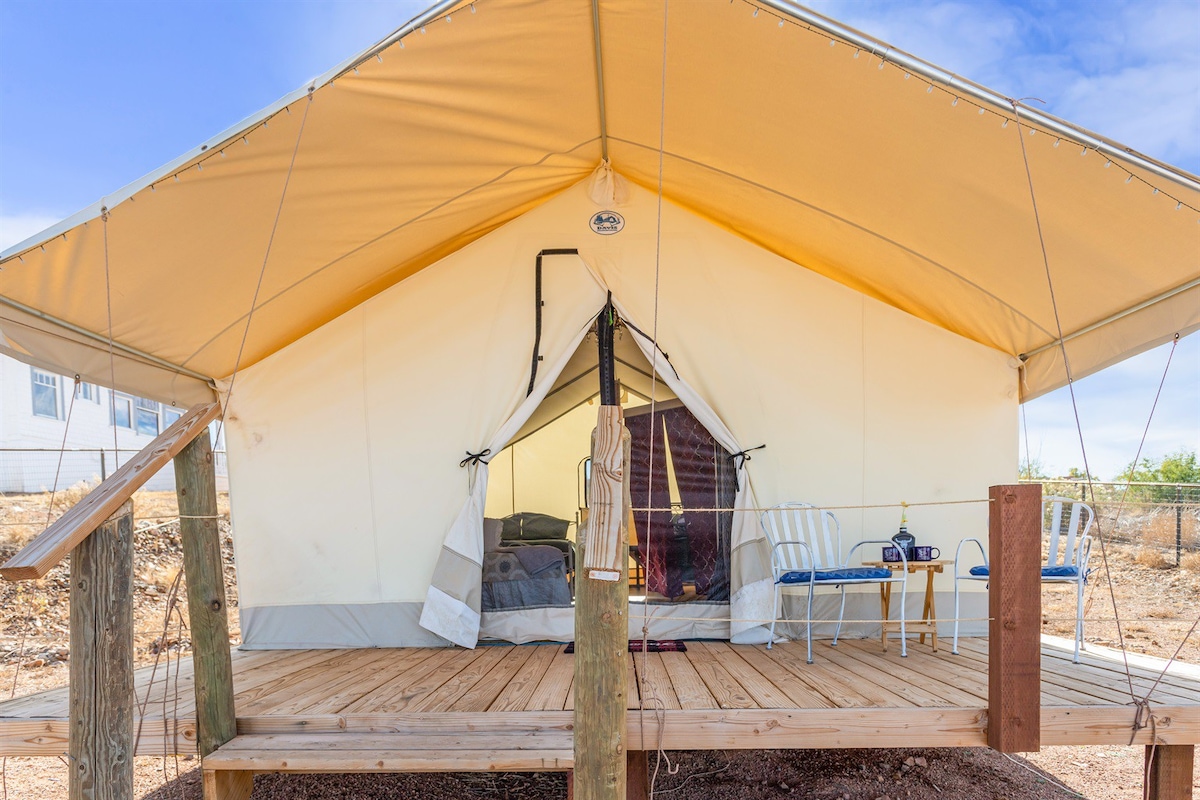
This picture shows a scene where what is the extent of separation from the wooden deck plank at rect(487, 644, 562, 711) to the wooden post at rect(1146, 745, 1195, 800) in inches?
94.3

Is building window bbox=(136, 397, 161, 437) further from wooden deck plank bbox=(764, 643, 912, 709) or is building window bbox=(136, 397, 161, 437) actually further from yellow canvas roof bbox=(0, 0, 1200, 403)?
wooden deck plank bbox=(764, 643, 912, 709)

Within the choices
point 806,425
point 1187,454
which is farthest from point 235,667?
point 1187,454

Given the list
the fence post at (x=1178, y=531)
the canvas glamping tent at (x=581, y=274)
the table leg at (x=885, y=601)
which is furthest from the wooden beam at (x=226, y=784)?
the fence post at (x=1178, y=531)

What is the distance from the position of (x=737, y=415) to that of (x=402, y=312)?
205 centimetres

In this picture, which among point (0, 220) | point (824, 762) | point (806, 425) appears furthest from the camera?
point (0, 220)

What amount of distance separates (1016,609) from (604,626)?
1.40m

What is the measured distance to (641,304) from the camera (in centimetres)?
444

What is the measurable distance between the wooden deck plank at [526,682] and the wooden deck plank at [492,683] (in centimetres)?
3

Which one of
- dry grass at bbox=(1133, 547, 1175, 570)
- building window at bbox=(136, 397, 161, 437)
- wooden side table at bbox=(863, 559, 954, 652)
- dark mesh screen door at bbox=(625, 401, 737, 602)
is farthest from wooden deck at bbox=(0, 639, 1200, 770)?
building window at bbox=(136, 397, 161, 437)

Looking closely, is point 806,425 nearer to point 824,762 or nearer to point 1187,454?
point 824,762

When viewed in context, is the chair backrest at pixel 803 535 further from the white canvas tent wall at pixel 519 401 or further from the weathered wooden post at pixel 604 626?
the weathered wooden post at pixel 604 626

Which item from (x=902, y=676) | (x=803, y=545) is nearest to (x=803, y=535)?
(x=803, y=545)

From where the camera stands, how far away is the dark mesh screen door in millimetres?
4332

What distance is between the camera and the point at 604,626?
6.79 feet
